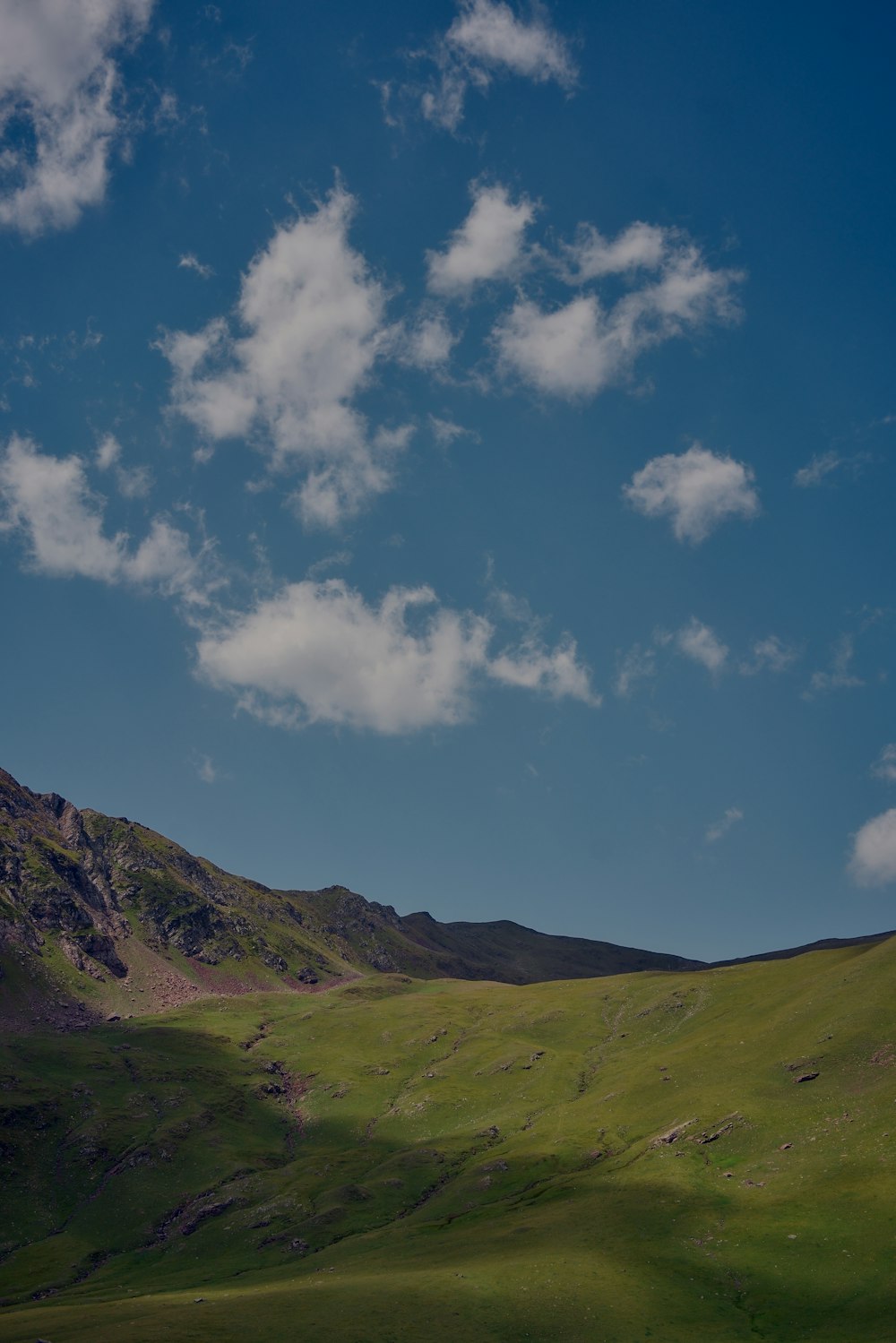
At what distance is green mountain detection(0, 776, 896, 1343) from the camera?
6272 cm

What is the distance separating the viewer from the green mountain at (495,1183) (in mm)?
62719

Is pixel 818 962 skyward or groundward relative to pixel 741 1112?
skyward

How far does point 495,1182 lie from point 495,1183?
25cm

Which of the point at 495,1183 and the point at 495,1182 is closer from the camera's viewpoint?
the point at 495,1183

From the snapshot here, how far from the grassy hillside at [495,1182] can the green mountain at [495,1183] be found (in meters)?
0.43

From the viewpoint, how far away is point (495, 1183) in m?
111

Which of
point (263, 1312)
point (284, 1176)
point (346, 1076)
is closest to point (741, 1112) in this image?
point (263, 1312)

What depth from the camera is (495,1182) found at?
112m

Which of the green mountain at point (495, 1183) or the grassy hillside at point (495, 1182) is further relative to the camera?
the grassy hillside at point (495, 1182)

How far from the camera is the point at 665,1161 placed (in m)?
96.9

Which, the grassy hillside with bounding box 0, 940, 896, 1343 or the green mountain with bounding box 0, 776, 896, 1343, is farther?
the grassy hillside with bounding box 0, 940, 896, 1343

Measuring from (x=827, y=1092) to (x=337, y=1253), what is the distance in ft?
207

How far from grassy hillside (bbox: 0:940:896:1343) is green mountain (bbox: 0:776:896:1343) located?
1.41ft

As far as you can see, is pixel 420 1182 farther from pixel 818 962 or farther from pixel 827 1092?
pixel 818 962
